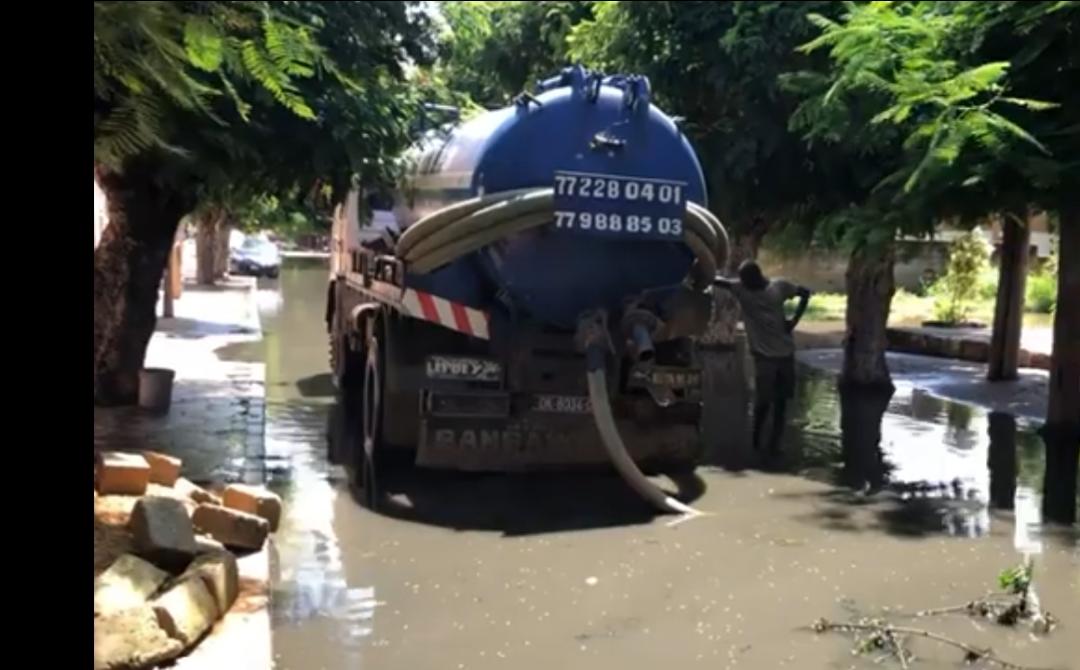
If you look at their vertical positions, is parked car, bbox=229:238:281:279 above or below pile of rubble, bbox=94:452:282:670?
above

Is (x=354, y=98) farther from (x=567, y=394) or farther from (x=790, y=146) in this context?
(x=790, y=146)

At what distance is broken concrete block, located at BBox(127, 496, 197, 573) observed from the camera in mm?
6086

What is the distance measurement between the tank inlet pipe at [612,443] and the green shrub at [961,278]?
15.5 metres

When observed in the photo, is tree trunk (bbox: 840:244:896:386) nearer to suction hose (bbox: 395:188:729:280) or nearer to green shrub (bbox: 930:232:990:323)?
suction hose (bbox: 395:188:729:280)

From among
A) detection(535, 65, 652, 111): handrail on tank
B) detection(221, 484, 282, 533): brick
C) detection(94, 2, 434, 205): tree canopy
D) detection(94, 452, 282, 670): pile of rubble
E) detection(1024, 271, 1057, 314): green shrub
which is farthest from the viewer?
detection(1024, 271, 1057, 314): green shrub

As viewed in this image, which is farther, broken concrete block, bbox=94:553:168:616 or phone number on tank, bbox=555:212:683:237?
phone number on tank, bbox=555:212:683:237

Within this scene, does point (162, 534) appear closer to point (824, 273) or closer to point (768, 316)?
point (768, 316)

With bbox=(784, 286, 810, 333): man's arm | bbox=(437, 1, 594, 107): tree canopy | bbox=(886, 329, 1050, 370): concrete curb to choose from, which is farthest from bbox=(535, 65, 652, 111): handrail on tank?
bbox=(886, 329, 1050, 370): concrete curb

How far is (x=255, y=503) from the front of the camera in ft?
24.6

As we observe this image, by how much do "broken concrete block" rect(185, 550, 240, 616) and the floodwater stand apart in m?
0.27

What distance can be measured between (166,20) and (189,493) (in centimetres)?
535

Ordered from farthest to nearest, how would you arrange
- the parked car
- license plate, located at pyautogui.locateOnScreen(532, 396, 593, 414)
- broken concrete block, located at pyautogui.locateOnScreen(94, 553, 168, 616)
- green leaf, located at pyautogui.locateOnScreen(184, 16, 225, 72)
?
the parked car < license plate, located at pyautogui.locateOnScreen(532, 396, 593, 414) < broken concrete block, located at pyautogui.locateOnScreen(94, 553, 168, 616) < green leaf, located at pyautogui.locateOnScreen(184, 16, 225, 72)

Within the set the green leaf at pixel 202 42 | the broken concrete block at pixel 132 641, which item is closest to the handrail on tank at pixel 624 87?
the broken concrete block at pixel 132 641

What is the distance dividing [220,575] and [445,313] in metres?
3.22
